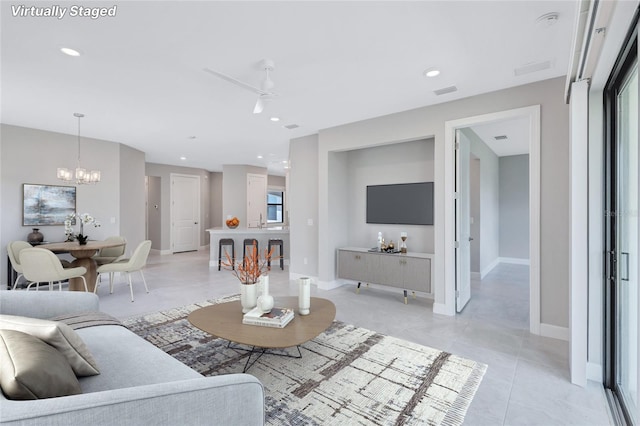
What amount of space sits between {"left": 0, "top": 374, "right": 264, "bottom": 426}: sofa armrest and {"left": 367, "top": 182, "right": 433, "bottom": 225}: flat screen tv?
3820 millimetres

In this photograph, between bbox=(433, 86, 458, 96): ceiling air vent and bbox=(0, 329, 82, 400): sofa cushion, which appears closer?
bbox=(0, 329, 82, 400): sofa cushion

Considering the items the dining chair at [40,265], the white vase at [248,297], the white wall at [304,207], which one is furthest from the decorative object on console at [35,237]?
the white vase at [248,297]

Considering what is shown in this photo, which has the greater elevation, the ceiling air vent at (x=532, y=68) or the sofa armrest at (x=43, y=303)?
the ceiling air vent at (x=532, y=68)

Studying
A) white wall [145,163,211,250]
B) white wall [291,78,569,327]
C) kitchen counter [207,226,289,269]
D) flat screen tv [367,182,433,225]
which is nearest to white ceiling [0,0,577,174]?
white wall [291,78,569,327]

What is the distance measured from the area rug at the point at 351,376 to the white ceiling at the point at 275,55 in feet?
8.38

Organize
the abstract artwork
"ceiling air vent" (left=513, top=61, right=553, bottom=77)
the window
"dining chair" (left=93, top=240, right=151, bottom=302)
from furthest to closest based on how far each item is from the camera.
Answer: the window, the abstract artwork, "dining chair" (left=93, top=240, right=151, bottom=302), "ceiling air vent" (left=513, top=61, right=553, bottom=77)

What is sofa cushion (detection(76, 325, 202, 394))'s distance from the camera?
4.79 feet

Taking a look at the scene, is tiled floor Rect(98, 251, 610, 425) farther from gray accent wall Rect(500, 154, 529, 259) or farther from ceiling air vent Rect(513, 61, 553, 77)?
ceiling air vent Rect(513, 61, 553, 77)

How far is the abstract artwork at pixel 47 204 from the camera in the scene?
4.98 metres

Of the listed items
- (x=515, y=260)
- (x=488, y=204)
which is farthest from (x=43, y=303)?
(x=515, y=260)

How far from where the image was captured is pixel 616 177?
213 centimetres

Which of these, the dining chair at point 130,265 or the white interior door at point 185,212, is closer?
the dining chair at point 130,265

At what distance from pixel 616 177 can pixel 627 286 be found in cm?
73

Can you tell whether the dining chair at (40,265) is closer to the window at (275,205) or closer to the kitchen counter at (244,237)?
the kitchen counter at (244,237)
